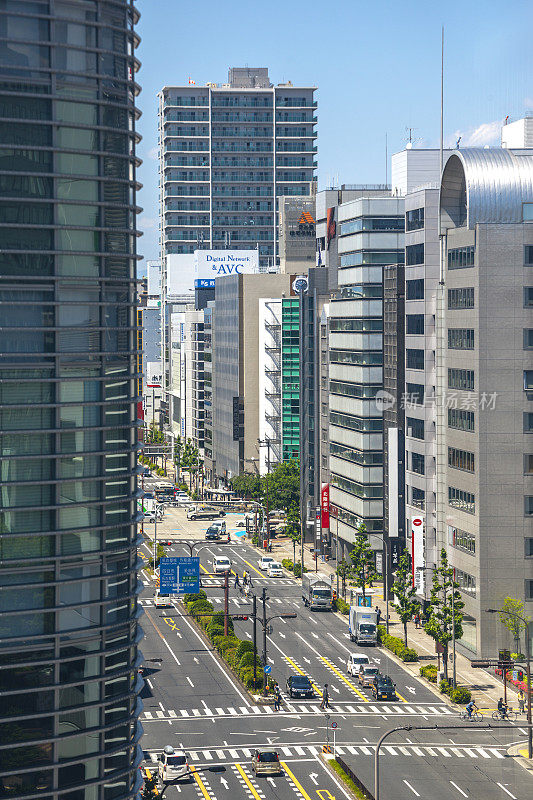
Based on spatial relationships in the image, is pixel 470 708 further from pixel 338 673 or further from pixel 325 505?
pixel 325 505

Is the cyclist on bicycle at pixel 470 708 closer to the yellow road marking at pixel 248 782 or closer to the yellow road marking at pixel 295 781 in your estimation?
the yellow road marking at pixel 295 781

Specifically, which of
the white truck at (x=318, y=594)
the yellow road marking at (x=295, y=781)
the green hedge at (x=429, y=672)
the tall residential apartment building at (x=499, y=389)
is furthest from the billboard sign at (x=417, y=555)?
the yellow road marking at (x=295, y=781)

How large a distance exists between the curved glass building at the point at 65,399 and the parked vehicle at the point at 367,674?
68.0m

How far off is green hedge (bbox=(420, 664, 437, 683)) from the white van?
176 ft

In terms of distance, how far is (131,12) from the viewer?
50781 mm

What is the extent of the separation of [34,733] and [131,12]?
85.7ft

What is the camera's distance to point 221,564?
17188cm

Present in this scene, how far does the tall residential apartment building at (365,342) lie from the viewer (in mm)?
156000

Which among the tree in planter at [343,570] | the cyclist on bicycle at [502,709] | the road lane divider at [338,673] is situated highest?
the tree in planter at [343,570]

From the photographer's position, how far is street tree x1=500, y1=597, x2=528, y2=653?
11317 cm

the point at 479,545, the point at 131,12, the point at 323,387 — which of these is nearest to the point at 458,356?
the point at 479,545

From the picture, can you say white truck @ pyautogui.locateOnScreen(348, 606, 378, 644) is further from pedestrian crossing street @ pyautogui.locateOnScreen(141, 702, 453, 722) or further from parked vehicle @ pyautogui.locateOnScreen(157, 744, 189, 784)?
parked vehicle @ pyautogui.locateOnScreen(157, 744, 189, 784)

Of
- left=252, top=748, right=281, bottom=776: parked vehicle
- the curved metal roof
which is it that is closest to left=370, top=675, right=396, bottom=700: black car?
left=252, top=748, right=281, bottom=776: parked vehicle

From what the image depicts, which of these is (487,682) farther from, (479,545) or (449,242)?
(449,242)
